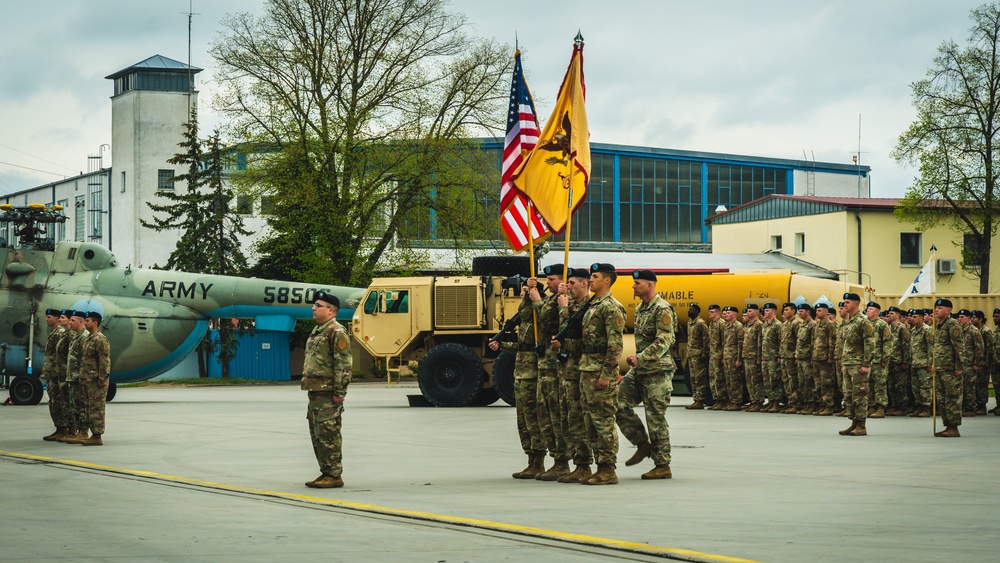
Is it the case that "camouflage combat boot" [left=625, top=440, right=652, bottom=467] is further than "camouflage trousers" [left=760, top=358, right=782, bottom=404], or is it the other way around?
"camouflage trousers" [left=760, top=358, right=782, bottom=404]

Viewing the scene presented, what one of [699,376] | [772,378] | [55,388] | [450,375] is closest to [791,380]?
[772,378]

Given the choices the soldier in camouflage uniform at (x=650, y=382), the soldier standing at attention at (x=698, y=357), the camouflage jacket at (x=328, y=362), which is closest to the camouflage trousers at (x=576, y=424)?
the soldier in camouflage uniform at (x=650, y=382)

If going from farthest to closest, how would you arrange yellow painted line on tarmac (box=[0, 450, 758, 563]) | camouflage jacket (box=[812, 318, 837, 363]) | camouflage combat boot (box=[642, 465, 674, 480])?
camouflage jacket (box=[812, 318, 837, 363]), camouflage combat boot (box=[642, 465, 674, 480]), yellow painted line on tarmac (box=[0, 450, 758, 563])

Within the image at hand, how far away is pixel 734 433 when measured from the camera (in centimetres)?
1656

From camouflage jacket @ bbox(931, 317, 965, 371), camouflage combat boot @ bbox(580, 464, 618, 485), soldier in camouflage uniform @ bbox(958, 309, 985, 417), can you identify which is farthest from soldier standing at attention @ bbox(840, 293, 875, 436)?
camouflage combat boot @ bbox(580, 464, 618, 485)

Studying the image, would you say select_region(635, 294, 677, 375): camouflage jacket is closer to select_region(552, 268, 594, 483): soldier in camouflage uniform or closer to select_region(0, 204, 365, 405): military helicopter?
select_region(552, 268, 594, 483): soldier in camouflage uniform

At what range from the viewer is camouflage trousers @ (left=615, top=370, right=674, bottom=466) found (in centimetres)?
1129

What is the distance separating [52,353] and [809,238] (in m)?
39.0

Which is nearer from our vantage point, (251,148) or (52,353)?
(52,353)

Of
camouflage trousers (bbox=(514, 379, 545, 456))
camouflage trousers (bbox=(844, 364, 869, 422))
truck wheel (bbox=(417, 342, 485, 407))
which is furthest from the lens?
truck wheel (bbox=(417, 342, 485, 407))

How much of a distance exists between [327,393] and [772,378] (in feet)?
40.7

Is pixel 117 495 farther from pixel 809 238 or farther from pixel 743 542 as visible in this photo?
pixel 809 238

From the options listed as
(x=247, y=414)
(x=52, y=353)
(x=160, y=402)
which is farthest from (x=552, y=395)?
(x=160, y=402)

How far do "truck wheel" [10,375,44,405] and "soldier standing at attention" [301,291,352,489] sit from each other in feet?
47.5
